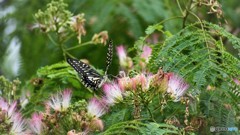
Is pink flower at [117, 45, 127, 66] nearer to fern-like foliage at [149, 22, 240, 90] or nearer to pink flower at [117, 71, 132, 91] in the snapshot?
fern-like foliage at [149, 22, 240, 90]

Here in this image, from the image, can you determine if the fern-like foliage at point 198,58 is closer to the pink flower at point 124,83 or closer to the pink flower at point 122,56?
the pink flower at point 124,83

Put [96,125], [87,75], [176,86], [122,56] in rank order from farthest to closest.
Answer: [122,56], [87,75], [96,125], [176,86]

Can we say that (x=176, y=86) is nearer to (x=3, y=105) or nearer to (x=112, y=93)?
(x=112, y=93)

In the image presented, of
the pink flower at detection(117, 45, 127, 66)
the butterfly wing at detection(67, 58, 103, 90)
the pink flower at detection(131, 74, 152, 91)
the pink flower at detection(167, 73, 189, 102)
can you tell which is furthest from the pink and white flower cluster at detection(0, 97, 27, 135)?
the pink flower at detection(117, 45, 127, 66)

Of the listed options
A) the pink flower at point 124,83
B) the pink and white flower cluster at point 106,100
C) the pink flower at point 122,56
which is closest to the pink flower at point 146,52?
the pink flower at point 122,56

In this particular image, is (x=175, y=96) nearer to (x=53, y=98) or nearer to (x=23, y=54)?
(x=53, y=98)

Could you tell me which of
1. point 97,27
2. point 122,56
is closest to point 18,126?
point 122,56
